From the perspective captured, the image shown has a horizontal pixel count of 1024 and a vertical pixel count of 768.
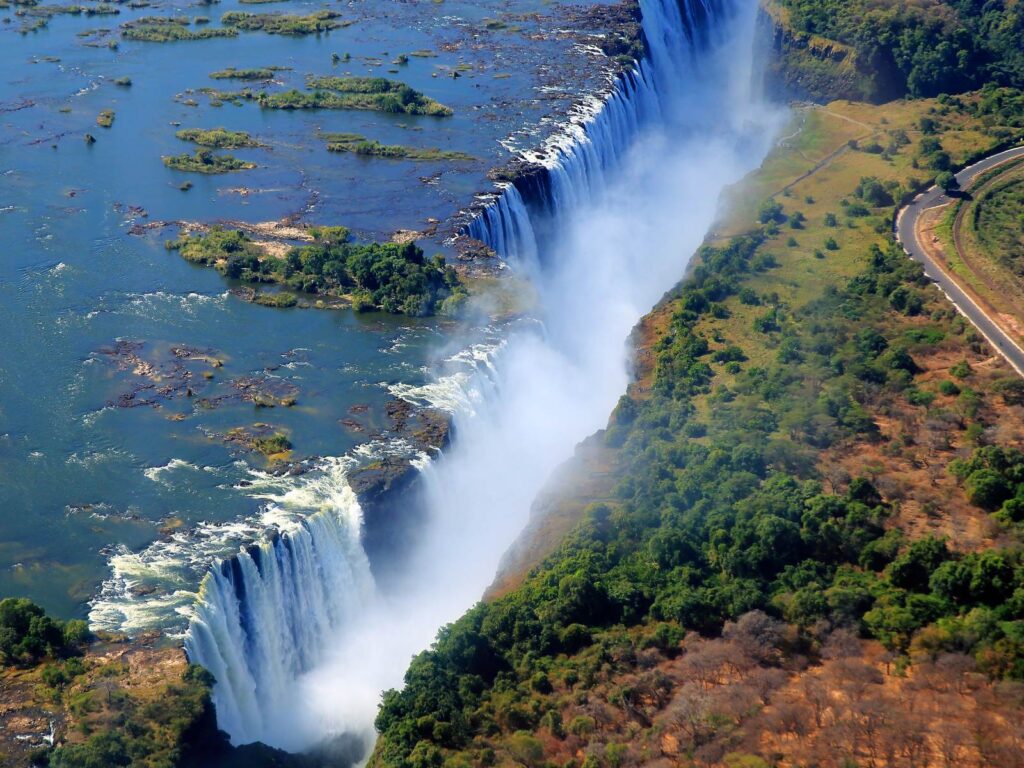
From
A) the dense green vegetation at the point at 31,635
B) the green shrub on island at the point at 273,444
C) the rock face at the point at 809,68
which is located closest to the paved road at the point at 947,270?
the rock face at the point at 809,68

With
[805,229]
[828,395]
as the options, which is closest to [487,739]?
[828,395]

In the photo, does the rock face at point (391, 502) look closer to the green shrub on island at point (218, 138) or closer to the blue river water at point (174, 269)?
the blue river water at point (174, 269)

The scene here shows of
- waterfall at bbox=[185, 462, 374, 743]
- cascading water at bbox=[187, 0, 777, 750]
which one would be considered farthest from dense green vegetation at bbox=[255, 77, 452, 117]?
waterfall at bbox=[185, 462, 374, 743]

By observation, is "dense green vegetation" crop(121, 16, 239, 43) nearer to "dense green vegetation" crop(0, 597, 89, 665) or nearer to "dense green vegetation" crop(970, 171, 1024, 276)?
"dense green vegetation" crop(970, 171, 1024, 276)

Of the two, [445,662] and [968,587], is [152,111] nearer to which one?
[445,662]

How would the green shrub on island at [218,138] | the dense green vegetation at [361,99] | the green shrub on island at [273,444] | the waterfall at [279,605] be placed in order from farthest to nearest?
the dense green vegetation at [361,99]
the green shrub on island at [218,138]
the green shrub on island at [273,444]
the waterfall at [279,605]

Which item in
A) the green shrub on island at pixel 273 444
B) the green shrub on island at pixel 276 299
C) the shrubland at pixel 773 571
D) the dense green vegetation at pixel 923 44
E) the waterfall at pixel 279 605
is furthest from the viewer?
the dense green vegetation at pixel 923 44
